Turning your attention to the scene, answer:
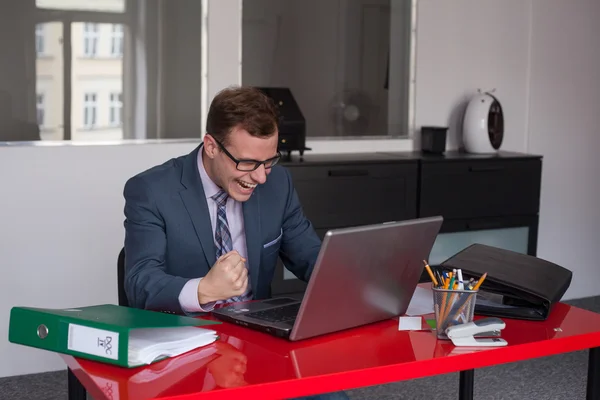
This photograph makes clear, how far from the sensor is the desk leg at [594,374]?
2.06 m

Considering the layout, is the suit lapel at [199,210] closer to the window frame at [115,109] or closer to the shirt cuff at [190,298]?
the shirt cuff at [190,298]

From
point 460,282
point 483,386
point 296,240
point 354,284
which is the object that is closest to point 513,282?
point 460,282

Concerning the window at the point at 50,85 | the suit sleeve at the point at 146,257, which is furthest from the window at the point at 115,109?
the suit sleeve at the point at 146,257

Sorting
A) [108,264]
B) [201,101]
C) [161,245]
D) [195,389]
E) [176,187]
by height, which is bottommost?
[108,264]

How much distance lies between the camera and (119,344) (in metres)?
1.64

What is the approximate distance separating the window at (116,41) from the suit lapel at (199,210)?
1697 mm

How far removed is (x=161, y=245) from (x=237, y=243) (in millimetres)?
298

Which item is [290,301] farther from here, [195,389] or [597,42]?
[597,42]

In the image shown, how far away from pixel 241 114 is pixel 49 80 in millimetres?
1768

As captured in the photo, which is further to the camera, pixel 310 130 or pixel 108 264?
pixel 310 130

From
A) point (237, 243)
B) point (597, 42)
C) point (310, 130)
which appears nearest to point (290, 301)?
point (237, 243)

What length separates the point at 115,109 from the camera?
12.9 ft

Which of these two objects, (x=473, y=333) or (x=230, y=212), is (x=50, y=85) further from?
(x=473, y=333)

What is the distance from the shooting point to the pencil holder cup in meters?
1.92
